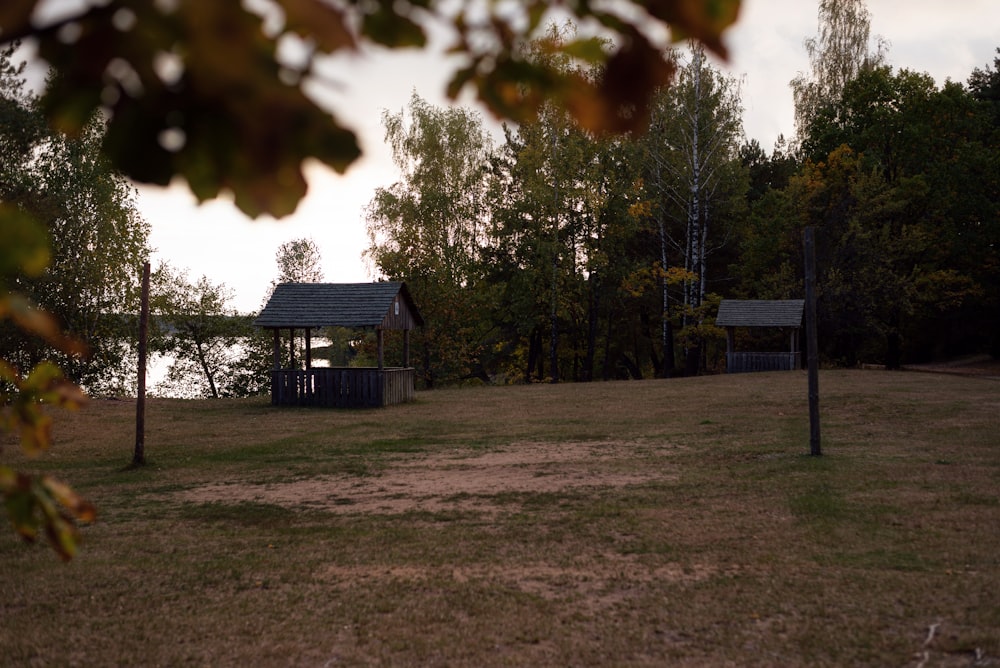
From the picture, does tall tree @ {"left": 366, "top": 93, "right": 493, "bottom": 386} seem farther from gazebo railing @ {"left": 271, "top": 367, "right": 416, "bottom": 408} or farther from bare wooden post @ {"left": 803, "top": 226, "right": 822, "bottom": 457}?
bare wooden post @ {"left": 803, "top": 226, "right": 822, "bottom": 457}

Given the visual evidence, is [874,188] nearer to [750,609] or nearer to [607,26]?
[750,609]

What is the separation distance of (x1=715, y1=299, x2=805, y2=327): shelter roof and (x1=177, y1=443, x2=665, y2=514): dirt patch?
24.9 metres

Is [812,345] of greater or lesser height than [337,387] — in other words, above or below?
above

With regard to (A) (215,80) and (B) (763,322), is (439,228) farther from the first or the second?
(A) (215,80)

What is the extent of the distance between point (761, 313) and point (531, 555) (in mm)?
32808

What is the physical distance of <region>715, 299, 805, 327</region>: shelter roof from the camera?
3797cm

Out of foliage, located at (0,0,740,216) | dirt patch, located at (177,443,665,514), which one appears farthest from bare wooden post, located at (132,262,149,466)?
foliage, located at (0,0,740,216)

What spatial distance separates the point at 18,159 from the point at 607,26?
27.7m

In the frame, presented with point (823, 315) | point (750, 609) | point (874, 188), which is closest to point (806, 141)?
point (874, 188)

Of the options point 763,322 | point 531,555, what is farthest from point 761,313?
point 531,555

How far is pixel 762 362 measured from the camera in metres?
39.2

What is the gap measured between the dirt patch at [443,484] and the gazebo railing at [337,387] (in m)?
11.8

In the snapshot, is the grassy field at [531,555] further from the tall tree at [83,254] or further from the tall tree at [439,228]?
the tall tree at [439,228]

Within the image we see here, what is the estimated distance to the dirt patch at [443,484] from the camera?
1088 centimetres
